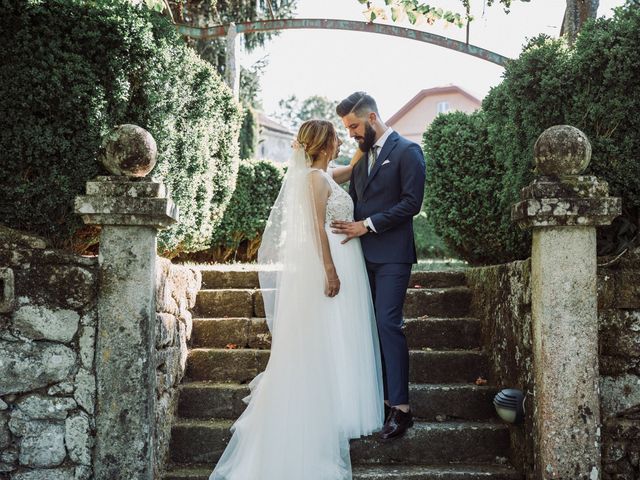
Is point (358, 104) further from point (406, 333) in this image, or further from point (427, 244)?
point (427, 244)

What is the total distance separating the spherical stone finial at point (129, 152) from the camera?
3.55m

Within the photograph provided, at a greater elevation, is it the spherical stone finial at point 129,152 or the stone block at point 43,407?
the spherical stone finial at point 129,152

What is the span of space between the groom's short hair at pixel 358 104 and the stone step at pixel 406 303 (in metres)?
1.73

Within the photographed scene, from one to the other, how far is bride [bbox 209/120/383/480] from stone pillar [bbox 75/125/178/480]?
1.90 feet

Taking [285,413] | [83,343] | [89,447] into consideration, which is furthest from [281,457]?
[83,343]

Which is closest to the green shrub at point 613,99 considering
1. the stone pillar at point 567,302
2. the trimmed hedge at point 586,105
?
the trimmed hedge at point 586,105

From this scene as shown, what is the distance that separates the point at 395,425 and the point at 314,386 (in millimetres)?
597

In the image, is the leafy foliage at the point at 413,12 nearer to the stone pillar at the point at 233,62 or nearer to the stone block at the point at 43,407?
the stone block at the point at 43,407

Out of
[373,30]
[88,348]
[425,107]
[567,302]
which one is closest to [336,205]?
[567,302]

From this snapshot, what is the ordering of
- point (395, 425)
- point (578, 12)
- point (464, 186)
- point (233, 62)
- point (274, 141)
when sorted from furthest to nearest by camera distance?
point (274, 141)
point (233, 62)
point (464, 186)
point (578, 12)
point (395, 425)

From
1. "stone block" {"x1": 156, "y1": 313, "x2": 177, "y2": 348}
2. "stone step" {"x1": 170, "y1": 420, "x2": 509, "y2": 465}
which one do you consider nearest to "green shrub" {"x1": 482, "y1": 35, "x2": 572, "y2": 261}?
"stone step" {"x1": 170, "y1": 420, "x2": 509, "y2": 465}

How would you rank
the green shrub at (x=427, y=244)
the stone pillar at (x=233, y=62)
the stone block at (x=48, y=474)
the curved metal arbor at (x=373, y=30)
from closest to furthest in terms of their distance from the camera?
the stone block at (x=48, y=474), the curved metal arbor at (x=373, y=30), the stone pillar at (x=233, y=62), the green shrub at (x=427, y=244)

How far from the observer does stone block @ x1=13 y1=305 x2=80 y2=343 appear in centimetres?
358

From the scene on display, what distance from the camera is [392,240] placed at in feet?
13.8
